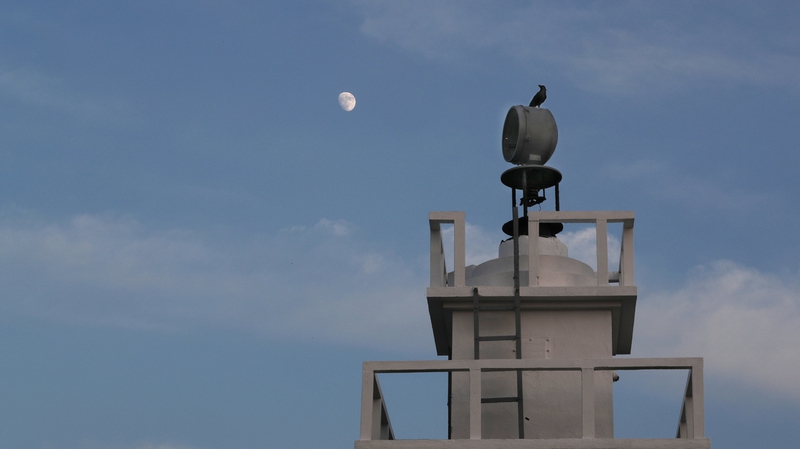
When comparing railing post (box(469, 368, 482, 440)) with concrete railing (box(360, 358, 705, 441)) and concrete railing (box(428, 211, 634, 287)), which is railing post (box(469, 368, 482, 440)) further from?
concrete railing (box(428, 211, 634, 287))

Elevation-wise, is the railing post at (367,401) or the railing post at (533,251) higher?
the railing post at (533,251)

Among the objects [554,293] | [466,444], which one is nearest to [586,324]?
[554,293]

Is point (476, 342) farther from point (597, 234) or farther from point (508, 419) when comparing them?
point (597, 234)

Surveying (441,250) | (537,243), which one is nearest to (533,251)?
(537,243)

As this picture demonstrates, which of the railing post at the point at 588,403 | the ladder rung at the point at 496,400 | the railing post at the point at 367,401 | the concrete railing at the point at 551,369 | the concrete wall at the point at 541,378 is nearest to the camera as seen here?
the railing post at the point at 588,403

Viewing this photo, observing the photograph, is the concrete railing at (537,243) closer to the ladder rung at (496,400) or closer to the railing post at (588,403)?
the ladder rung at (496,400)

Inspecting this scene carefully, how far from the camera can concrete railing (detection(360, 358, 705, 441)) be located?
17.2 m

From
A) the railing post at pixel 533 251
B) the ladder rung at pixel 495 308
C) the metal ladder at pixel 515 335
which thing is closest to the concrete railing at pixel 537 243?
the railing post at pixel 533 251

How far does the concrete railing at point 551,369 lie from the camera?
1717 cm

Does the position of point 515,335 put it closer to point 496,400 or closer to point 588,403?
point 496,400

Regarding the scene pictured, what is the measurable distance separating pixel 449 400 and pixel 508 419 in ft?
3.34

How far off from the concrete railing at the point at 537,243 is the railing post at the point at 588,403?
8.66 feet

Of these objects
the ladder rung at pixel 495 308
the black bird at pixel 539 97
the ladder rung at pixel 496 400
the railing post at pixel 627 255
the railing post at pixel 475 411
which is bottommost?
the railing post at pixel 475 411

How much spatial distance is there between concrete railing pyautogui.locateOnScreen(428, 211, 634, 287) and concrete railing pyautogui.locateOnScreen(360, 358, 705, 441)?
2454mm
